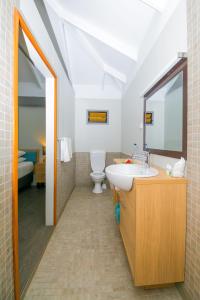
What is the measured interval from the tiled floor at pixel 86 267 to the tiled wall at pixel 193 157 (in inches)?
10.9

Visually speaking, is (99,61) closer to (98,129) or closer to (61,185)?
(98,129)

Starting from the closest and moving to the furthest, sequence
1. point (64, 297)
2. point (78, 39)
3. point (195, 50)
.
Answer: point (195, 50)
point (64, 297)
point (78, 39)

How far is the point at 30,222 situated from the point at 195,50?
98.7 inches

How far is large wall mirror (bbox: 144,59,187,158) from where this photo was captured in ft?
4.00

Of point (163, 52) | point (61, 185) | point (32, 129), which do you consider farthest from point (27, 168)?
point (163, 52)

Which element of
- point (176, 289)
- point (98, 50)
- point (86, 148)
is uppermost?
point (98, 50)

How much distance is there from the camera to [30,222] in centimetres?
204

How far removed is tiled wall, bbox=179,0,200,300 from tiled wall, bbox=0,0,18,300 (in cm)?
116

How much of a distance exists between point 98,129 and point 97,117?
0.30 metres

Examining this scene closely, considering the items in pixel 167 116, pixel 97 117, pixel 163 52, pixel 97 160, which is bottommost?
pixel 97 160

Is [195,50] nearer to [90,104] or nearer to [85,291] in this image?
[85,291]

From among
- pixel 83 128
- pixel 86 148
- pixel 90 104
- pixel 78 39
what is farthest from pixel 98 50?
pixel 86 148

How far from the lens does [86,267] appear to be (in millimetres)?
1331

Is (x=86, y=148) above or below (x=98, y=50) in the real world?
below
